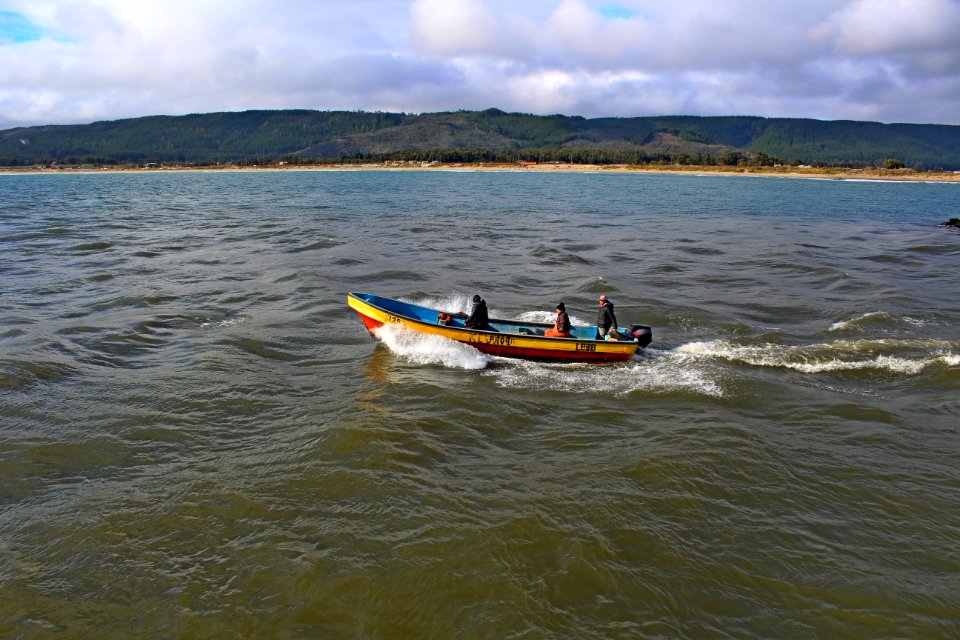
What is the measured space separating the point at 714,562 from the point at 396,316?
1135 centimetres

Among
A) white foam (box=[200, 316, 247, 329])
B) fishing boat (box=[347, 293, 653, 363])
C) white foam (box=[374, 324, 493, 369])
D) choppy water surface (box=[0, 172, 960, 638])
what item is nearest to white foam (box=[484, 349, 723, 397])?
choppy water surface (box=[0, 172, 960, 638])

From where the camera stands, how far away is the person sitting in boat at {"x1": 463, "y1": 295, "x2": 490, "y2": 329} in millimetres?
17484

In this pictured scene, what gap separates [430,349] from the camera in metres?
18.0

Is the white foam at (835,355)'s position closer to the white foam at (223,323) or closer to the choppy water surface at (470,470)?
the choppy water surface at (470,470)

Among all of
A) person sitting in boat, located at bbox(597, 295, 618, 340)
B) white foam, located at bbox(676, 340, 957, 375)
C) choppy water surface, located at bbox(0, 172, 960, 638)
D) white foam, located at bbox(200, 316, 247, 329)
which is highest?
person sitting in boat, located at bbox(597, 295, 618, 340)

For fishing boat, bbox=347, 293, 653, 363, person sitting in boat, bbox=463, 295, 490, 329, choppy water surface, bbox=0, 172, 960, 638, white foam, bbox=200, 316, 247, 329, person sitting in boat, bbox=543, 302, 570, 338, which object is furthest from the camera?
white foam, bbox=200, 316, 247, 329

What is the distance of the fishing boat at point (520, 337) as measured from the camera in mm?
17156

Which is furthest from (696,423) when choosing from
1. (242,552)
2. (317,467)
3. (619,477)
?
(242,552)

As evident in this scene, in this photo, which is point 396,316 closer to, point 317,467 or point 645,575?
point 317,467

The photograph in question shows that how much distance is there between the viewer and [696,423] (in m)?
13.6

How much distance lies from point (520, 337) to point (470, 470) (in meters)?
6.21

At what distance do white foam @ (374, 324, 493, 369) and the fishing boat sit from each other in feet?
0.52

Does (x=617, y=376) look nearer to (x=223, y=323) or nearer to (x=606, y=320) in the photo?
(x=606, y=320)

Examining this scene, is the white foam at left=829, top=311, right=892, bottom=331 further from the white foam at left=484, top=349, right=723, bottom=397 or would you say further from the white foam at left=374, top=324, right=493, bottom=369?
the white foam at left=374, top=324, right=493, bottom=369
